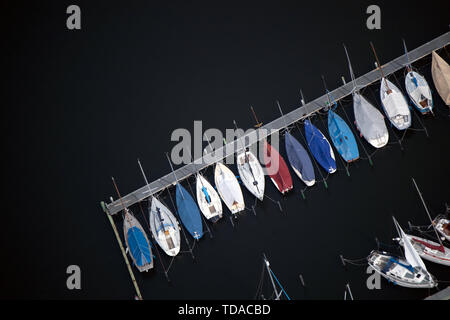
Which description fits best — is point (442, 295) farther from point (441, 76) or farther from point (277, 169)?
point (441, 76)

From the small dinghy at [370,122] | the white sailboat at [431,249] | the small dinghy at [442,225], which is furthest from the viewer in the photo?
the small dinghy at [370,122]

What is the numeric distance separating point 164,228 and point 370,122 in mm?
6311

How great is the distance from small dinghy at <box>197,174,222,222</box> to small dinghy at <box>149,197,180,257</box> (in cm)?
85

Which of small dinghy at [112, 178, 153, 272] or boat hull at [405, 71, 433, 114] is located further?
boat hull at [405, 71, 433, 114]

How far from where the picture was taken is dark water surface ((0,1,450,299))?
49.6 feet

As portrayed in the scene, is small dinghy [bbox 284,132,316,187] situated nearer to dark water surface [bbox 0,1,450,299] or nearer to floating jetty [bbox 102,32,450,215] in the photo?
dark water surface [bbox 0,1,450,299]

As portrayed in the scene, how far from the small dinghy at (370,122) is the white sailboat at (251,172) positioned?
300 cm

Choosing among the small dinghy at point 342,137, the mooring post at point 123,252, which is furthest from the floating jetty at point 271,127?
the small dinghy at point 342,137

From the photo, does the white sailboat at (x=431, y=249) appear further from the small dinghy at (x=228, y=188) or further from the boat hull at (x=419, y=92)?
the small dinghy at (x=228, y=188)

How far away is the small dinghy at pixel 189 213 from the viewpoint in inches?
611

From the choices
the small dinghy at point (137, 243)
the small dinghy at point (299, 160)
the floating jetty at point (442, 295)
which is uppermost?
the small dinghy at point (299, 160)

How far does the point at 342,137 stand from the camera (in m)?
15.8

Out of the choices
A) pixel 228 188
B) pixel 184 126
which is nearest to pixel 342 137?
pixel 228 188

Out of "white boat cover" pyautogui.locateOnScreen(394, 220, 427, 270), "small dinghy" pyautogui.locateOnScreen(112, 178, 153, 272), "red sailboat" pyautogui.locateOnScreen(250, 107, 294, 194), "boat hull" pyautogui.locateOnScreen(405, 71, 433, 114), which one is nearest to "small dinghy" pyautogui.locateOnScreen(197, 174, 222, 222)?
"red sailboat" pyautogui.locateOnScreen(250, 107, 294, 194)
